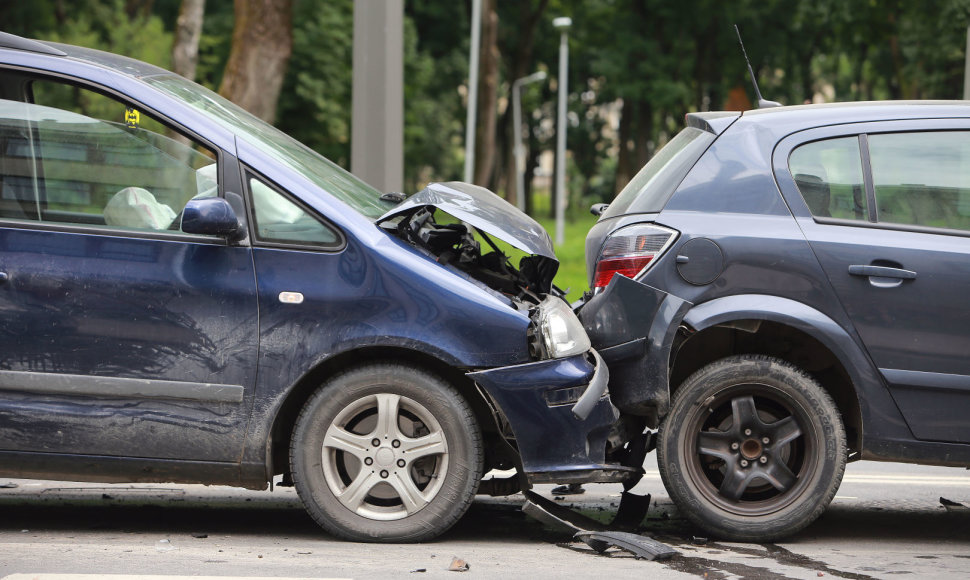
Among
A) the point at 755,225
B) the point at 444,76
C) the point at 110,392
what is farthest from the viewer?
the point at 444,76

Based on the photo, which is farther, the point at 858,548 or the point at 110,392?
the point at 858,548

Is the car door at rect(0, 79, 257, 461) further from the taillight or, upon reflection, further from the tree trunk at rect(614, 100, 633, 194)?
the tree trunk at rect(614, 100, 633, 194)

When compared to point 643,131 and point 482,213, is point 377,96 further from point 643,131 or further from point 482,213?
point 643,131

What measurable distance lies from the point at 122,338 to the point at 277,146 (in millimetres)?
1076

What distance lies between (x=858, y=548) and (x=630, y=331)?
135cm

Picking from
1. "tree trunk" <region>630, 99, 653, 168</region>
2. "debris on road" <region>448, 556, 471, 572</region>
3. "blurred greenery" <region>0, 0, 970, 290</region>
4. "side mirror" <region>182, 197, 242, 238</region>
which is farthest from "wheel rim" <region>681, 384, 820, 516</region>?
"tree trunk" <region>630, 99, 653, 168</region>

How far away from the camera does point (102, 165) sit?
486 cm

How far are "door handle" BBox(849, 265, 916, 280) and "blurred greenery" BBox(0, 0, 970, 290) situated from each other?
14.4m

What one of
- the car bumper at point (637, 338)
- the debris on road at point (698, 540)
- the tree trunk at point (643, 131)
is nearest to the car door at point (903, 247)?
the car bumper at point (637, 338)

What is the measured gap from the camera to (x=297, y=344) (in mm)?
4715

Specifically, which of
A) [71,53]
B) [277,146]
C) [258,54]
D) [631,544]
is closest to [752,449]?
[631,544]

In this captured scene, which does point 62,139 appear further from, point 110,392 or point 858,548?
point 858,548

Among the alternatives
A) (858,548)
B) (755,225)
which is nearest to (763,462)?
(858,548)

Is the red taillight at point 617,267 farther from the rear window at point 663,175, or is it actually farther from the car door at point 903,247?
the car door at point 903,247
